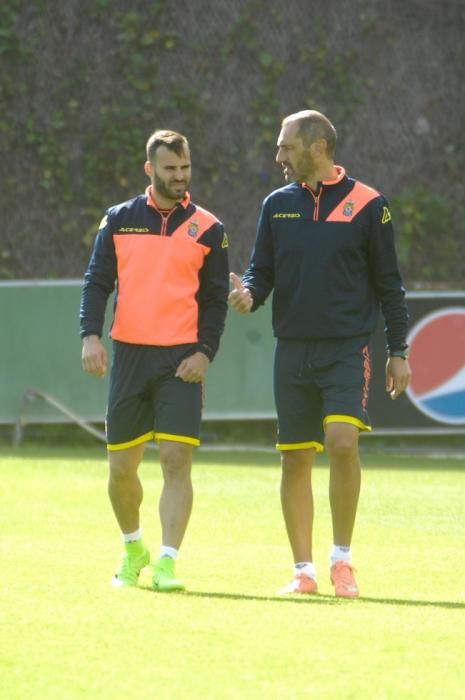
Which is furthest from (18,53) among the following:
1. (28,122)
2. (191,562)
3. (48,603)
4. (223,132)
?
(48,603)

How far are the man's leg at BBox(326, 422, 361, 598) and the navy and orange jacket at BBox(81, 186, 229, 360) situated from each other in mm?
657

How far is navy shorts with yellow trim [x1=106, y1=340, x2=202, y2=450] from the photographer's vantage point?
7156 millimetres

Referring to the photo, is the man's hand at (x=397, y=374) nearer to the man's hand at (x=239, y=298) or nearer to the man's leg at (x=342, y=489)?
the man's leg at (x=342, y=489)

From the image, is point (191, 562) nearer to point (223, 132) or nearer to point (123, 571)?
point (123, 571)

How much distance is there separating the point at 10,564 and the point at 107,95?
933 cm

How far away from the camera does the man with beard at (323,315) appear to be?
7.11 m

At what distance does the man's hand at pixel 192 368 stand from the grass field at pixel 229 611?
2.85ft

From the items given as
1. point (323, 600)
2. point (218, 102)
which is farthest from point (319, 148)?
point (218, 102)

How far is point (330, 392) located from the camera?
713cm

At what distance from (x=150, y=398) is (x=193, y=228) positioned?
29.3 inches

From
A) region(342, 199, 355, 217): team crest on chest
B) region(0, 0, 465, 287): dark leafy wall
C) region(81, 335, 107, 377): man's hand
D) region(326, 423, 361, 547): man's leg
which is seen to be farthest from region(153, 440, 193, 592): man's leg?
region(0, 0, 465, 287): dark leafy wall

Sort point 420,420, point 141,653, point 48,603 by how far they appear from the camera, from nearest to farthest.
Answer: point 141,653 < point 48,603 < point 420,420

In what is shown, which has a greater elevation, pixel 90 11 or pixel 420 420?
pixel 90 11

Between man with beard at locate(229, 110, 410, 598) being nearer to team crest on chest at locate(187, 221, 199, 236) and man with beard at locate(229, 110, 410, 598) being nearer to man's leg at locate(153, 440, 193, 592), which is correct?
team crest on chest at locate(187, 221, 199, 236)
